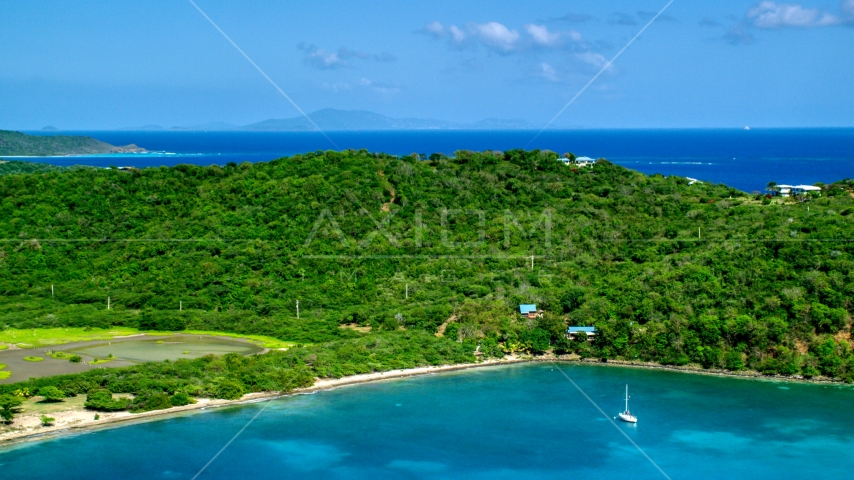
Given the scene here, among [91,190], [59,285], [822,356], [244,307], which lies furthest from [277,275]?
[822,356]

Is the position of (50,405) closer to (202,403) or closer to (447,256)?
(202,403)

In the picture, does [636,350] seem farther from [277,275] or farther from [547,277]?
[277,275]

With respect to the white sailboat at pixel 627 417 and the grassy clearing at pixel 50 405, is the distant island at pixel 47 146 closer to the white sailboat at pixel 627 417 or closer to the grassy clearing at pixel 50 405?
the grassy clearing at pixel 50 405

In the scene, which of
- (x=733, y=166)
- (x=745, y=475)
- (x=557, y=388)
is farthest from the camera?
(x=733, y=166)

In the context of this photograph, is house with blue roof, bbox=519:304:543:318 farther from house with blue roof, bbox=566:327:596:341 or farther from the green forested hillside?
house with blue roof, bbox=566:327:596:341

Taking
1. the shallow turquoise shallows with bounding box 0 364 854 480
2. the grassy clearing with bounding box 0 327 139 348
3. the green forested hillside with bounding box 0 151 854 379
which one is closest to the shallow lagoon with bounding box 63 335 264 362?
the grassy clearing with bounding box 0 327 139 348

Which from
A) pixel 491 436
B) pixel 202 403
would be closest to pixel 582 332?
pixel 491 436
